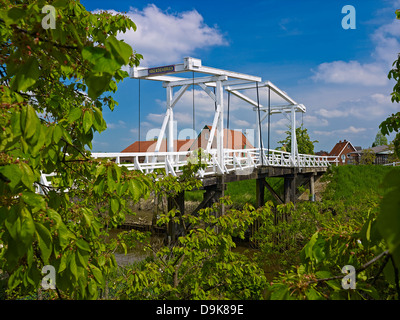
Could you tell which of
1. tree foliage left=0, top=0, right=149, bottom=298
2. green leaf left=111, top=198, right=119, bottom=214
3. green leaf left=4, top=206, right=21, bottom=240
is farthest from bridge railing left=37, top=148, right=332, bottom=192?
green leaf left=4, top=206, right=21, bottom=240

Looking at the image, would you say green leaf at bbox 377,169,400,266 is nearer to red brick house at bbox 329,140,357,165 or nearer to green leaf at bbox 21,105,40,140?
green leaf at bbox 21,105,40,140

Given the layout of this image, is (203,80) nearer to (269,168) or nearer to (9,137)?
(269,168)

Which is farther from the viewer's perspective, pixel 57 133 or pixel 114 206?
pixel 114 206

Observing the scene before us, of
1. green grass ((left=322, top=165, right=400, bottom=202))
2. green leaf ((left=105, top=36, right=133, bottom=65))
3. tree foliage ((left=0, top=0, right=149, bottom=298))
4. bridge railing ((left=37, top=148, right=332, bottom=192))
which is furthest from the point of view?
green grass ((left=322, top=165, right=400, bottom=202))

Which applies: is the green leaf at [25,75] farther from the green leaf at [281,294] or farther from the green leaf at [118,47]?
the green leaf at [281,294]

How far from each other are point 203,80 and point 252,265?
36.3ft

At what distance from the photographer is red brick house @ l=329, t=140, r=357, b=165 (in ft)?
173

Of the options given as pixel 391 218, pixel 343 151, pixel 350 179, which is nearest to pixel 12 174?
pixel 391 218

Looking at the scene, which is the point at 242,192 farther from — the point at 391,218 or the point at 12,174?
the point at 391,218

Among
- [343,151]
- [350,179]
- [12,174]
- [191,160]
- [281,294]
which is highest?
[343,151]

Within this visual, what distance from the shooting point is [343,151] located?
176 ft

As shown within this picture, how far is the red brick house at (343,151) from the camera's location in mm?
52766
